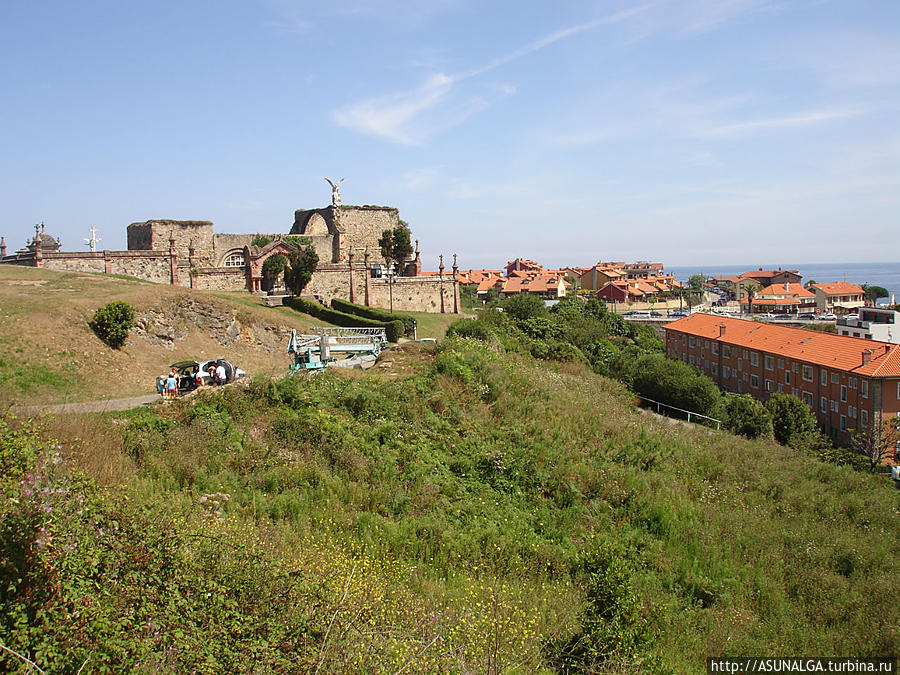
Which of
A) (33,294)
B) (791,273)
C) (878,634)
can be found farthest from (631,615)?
(791,273)

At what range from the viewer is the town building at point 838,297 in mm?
82312

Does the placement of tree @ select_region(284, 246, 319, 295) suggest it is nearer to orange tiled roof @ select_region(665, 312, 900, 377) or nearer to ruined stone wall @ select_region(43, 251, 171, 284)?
ruined stone wall @ select_region(43, 251, 171, 284)

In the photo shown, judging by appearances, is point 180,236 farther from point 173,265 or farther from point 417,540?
point 417,540

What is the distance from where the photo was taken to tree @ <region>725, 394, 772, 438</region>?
25656 millimetres

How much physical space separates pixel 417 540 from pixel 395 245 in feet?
119

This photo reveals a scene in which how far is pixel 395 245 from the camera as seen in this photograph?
4266 centimetres

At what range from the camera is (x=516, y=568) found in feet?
25.3

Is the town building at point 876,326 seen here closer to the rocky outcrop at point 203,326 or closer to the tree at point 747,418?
the tree at point 747,418

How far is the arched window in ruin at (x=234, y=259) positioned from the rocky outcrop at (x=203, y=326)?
43.2 feet

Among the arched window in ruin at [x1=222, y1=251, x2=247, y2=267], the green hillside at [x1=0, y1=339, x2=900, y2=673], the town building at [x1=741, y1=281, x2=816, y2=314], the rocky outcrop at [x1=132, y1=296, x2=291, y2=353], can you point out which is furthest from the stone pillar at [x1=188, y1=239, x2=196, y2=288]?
the town building at [x1=741, y1=281, x2=816, y2=314]

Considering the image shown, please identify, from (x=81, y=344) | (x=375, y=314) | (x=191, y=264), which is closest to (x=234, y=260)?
(x=191, y=264)

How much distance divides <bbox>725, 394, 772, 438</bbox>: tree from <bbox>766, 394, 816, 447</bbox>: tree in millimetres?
845

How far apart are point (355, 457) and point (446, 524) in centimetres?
207

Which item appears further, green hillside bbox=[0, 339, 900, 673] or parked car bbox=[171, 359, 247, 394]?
parked car bbox=[171, 359, 247, 394]
